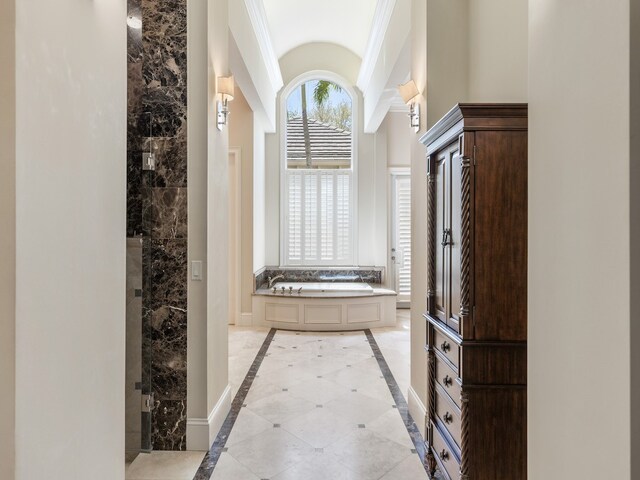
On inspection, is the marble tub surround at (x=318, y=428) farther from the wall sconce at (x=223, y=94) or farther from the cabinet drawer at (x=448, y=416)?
the wall sconce at (x=223, y=94)

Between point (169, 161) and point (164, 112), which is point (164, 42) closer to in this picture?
point (164, 112)

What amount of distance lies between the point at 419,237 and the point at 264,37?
12.8 ft

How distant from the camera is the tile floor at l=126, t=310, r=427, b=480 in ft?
8.30

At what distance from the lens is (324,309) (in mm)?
6258

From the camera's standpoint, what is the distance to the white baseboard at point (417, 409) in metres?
2.99

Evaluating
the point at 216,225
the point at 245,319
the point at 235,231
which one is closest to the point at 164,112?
the point at 216,225

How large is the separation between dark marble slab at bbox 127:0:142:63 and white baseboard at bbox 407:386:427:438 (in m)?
3.17

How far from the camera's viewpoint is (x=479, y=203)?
1.88 m
